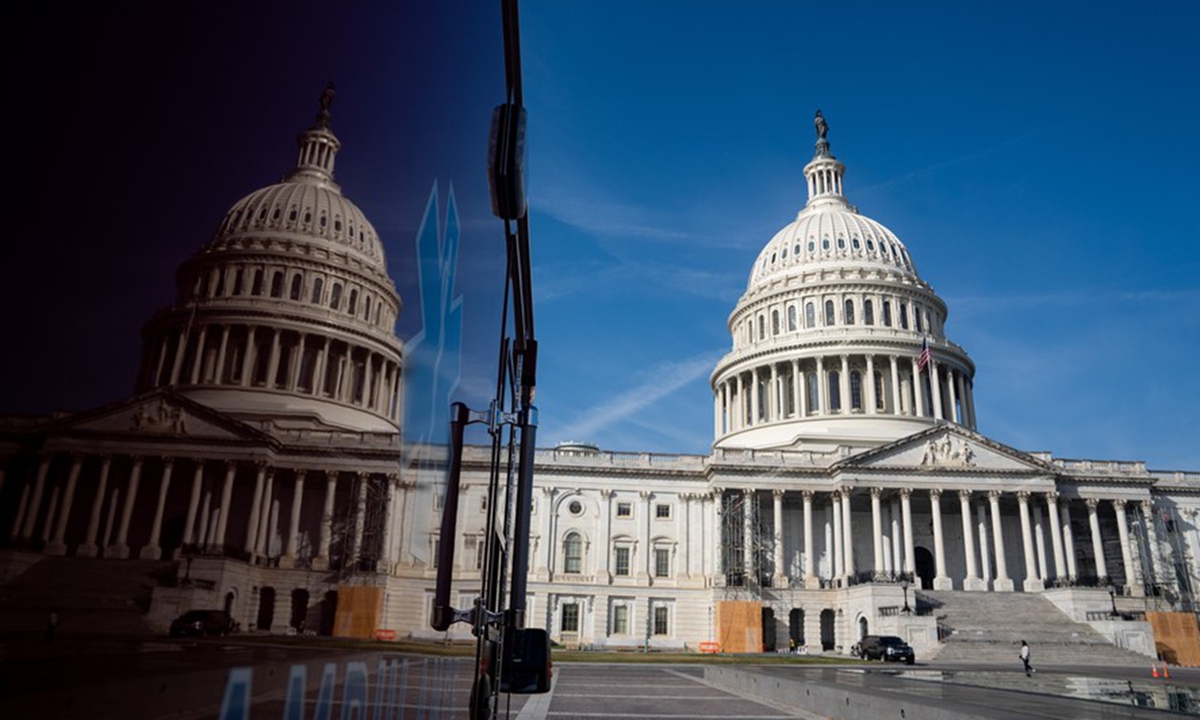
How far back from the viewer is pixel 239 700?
4.12 ft

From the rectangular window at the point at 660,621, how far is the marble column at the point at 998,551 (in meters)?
22.7

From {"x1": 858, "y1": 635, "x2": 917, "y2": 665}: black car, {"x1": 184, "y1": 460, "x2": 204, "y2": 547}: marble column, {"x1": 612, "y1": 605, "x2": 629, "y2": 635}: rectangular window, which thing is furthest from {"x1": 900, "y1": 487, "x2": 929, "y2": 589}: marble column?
{"x1": 184, "y1": 460, "x2": 204, "y2": 547}: marble column

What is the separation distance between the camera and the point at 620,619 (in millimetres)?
60531

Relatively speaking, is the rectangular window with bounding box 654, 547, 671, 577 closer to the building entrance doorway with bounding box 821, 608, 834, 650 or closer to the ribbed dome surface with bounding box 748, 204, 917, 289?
the building entrance doorway with bounding box 821, 608, 834, 650

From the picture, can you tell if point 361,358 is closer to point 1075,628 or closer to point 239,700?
point 239,700

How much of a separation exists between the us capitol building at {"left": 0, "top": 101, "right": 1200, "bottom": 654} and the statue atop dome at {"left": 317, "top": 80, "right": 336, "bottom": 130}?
10 millimetres

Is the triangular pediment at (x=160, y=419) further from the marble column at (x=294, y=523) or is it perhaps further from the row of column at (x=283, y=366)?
the marble column at (x=294, y=523)

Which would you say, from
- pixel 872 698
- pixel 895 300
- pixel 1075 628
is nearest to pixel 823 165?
pixel 895 300

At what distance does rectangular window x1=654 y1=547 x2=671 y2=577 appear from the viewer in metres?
61.6

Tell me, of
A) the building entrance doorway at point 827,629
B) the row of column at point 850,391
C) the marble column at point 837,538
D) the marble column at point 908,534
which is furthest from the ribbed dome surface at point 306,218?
the row of column at point 850,391

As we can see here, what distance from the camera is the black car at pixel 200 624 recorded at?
4.54 feet

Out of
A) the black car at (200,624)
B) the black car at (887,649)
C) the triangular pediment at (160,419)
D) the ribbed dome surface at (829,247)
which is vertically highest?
the ribbed dome surface at (829,247)

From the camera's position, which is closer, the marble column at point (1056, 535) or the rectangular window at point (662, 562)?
the marble column at point (1056, 535)

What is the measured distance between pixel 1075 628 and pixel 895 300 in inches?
1368
